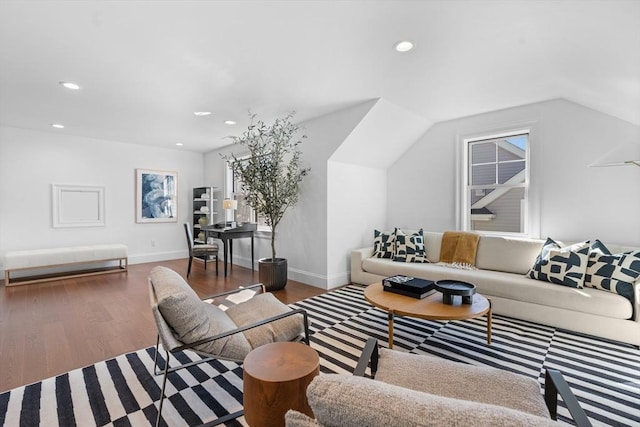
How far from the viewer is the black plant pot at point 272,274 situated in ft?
14.0

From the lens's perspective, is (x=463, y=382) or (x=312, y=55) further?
(x=312, y=55)

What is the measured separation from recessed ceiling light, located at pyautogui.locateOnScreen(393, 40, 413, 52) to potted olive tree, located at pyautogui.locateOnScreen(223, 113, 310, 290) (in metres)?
2.01

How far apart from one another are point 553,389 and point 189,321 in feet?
5.62

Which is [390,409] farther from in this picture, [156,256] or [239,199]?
[156,256]

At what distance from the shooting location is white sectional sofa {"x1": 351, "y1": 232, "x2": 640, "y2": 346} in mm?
2611

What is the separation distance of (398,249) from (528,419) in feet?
12.2

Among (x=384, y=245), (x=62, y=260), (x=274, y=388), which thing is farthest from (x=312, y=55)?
(x=62, y=260)

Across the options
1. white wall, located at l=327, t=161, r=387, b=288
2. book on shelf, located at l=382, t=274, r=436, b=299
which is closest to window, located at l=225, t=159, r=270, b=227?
white wall, located at l=327, t=161, r=387, b=288

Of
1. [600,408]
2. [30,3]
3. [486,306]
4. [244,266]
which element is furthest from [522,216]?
[30,3]

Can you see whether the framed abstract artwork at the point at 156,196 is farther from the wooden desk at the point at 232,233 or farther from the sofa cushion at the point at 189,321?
the sofa cushion at the point at 189,321

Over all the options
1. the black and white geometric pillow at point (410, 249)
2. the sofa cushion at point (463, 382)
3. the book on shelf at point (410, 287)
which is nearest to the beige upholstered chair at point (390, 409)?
the sofa cushion at point (463, 382)

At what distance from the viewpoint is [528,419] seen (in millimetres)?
577

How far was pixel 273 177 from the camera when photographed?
14.2 ft

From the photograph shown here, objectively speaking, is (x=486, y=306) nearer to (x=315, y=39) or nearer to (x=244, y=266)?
(x=315, y=39)
